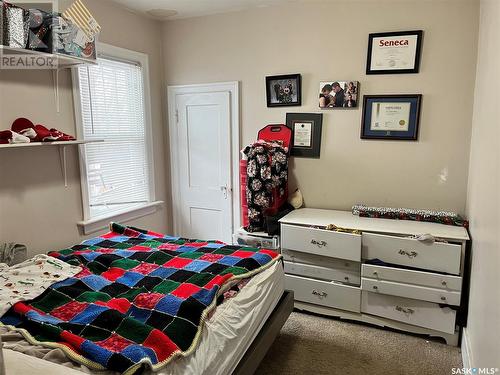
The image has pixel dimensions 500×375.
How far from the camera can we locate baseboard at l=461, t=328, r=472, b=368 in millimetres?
2195

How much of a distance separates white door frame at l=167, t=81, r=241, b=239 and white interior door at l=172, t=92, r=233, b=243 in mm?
31

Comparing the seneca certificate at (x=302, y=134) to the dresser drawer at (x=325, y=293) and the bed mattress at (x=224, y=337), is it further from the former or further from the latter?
the bed mattress at (x=224, y=337)

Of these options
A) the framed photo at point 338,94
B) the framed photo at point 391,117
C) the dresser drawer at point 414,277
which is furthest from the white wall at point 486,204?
the framed photo at point 338,94

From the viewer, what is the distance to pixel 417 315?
2.62 m

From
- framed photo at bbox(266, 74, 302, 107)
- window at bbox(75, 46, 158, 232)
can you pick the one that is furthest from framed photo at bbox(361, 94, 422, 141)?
window at bbox(75, 46, 158, 232)

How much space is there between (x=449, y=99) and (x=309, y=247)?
162cm

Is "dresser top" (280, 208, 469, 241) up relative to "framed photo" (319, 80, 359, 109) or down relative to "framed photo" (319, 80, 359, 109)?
down

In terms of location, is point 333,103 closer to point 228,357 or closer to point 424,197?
point 424,197

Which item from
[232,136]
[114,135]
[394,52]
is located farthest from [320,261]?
[114,135]

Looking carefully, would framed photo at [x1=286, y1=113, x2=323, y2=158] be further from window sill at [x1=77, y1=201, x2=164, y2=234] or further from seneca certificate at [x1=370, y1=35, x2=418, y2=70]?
window sill at [x1=77, y1=201, x2=164, y2=234]

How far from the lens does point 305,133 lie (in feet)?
11.1

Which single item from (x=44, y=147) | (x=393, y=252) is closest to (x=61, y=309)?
(x=44, y=147)

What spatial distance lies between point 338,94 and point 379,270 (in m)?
1.54

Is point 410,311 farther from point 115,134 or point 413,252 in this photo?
point 115,134
